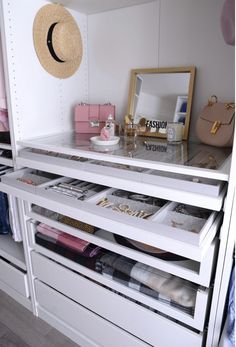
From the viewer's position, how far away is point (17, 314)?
1.48 metres

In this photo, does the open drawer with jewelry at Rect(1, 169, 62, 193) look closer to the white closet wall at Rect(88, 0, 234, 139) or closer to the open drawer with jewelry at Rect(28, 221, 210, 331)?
the open drawer with jewelry at Rect(28, 221, 210, 331)

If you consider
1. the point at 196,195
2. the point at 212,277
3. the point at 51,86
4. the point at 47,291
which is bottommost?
the point at 47,291

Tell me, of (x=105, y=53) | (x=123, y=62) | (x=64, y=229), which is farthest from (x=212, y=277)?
(x=105, y=53)

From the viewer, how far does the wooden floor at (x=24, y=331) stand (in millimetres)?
1310

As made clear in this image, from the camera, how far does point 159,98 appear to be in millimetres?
1302

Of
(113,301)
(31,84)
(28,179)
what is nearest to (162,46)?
(31,84)

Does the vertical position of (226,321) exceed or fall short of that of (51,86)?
it falls short

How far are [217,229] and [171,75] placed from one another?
787mm

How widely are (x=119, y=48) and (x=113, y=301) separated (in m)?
1.25

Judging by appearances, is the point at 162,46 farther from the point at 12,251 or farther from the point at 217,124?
the point at 12,251

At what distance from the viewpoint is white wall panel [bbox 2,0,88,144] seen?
3.72ft

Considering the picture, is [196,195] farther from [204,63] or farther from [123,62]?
[123,62]

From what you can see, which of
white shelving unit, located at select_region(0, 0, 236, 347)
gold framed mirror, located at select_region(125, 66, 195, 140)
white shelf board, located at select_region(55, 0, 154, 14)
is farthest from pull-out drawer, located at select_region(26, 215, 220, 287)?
white shelf board, located at select_region(55, 0, 154, 14)

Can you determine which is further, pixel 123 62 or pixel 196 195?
pixel 123 62
